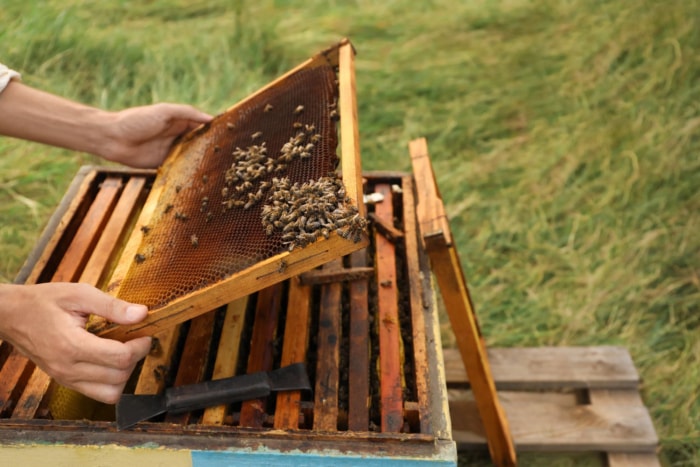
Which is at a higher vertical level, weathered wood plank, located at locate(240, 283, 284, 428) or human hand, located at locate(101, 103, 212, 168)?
human hand, located at locate(101, 103, 212, 168)

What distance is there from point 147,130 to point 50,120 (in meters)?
0.44

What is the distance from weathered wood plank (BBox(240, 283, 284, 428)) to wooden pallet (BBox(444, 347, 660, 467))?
1413 millimetres

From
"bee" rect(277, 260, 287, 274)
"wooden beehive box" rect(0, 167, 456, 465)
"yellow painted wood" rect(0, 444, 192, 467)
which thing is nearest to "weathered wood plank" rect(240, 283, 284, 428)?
"wooden beehive box" rect(0, 167, 456, 465)

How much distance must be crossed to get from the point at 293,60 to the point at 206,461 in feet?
14.5

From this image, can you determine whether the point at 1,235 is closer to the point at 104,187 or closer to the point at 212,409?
the point at 104,187

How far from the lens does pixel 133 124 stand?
2836 mm

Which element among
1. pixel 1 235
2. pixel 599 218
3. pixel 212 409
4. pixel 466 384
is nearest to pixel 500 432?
pixel 466 384

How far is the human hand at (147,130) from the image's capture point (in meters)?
2.83

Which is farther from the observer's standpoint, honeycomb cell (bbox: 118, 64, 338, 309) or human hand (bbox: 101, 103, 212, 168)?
human hand (bbox: 101, 103, 212, 168)

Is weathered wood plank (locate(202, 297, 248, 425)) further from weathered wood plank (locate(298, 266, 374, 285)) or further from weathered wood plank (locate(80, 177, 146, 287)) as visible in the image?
weathered wood plank (locate(80, 177, 146, 287))

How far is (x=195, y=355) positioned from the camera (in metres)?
2.22

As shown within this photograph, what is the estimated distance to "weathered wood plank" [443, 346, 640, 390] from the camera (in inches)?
132

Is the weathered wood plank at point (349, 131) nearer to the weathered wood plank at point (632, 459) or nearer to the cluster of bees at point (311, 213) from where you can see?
the cluster of bees at point (311, 213)

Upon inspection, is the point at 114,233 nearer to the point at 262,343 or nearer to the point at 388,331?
the point at 262,343
